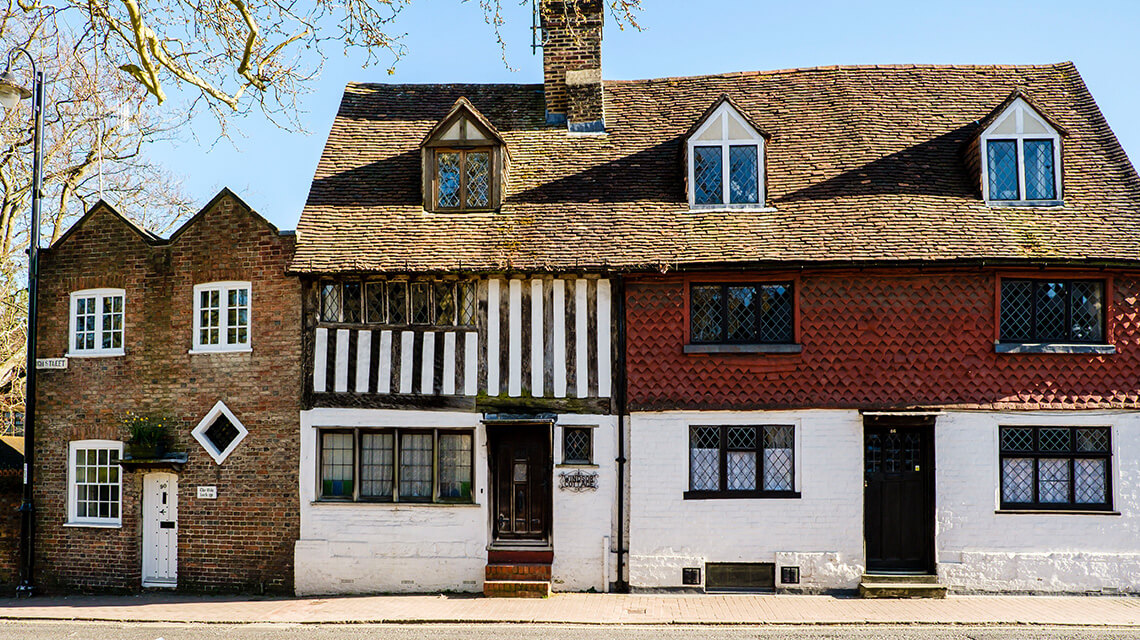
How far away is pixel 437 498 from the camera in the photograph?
13898 millimetres

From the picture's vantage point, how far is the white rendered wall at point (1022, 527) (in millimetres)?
13203

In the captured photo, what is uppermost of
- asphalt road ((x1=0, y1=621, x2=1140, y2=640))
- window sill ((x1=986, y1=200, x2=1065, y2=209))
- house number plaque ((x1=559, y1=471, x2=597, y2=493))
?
window sill ((x1=986, y1=200, x2=1065, y2=209))

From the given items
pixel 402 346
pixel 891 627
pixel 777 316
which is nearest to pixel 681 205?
pixel 777 316

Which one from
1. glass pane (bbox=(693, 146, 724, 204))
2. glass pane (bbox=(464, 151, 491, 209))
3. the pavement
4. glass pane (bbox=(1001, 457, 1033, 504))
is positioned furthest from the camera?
glass pane (bbox=(464, 151, 491, 209))

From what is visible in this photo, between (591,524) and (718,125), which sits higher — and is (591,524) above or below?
below

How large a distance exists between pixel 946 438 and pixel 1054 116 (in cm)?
687

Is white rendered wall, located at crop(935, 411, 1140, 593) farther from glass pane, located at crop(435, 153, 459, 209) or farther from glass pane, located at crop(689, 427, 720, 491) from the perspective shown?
glass pane, located at crop(435, 153, 459, 209)

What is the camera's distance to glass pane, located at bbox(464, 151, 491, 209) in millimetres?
15023

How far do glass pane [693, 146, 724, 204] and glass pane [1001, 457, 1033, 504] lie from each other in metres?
6.24

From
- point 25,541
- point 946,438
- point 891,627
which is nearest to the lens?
point 891,627

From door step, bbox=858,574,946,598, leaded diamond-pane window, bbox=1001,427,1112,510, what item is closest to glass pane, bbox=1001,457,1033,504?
leaded diamond-pane window, bbox=1001,427,1112,510

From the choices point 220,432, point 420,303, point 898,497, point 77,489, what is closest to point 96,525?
point 77,489

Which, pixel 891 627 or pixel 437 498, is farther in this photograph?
pixel 437 498

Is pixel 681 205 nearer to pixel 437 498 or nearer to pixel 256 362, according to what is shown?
pixel 437 498
